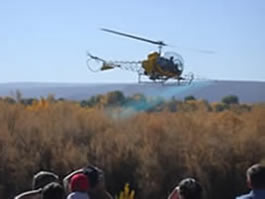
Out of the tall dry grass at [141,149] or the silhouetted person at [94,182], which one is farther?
the tall dry grass at [141,149]

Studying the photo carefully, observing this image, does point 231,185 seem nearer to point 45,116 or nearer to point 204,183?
point 204,183

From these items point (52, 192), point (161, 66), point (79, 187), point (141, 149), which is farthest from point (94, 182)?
point (161, 66)

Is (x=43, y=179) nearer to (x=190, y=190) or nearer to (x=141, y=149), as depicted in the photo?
(x=190, y=190)

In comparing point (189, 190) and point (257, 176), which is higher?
point (257, 176)

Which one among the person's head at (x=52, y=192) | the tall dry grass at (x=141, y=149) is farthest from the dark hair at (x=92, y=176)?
the tall dry grass at (x=141, y=149)

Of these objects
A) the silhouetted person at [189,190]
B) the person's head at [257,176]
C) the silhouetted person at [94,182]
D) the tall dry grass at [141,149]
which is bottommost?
the tall dry grass at [141,149]

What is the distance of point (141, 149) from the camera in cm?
2297

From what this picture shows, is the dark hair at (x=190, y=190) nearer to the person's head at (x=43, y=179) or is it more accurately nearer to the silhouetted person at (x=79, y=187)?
the silhouetted person at (x=79, y=187)

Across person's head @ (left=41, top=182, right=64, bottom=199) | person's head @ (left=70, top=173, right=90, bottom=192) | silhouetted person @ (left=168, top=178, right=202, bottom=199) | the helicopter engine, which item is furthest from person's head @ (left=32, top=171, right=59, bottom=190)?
the helicopter engine

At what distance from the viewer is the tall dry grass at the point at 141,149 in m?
21.7

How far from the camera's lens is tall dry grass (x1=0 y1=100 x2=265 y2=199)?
21.7 m

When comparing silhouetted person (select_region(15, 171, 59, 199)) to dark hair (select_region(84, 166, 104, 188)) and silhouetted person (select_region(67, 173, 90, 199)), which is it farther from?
dark hair (select_region(84, 166, 104, 188))

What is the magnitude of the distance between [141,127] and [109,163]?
7.14ft

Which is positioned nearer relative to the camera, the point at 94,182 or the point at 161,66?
the point at 94,182
